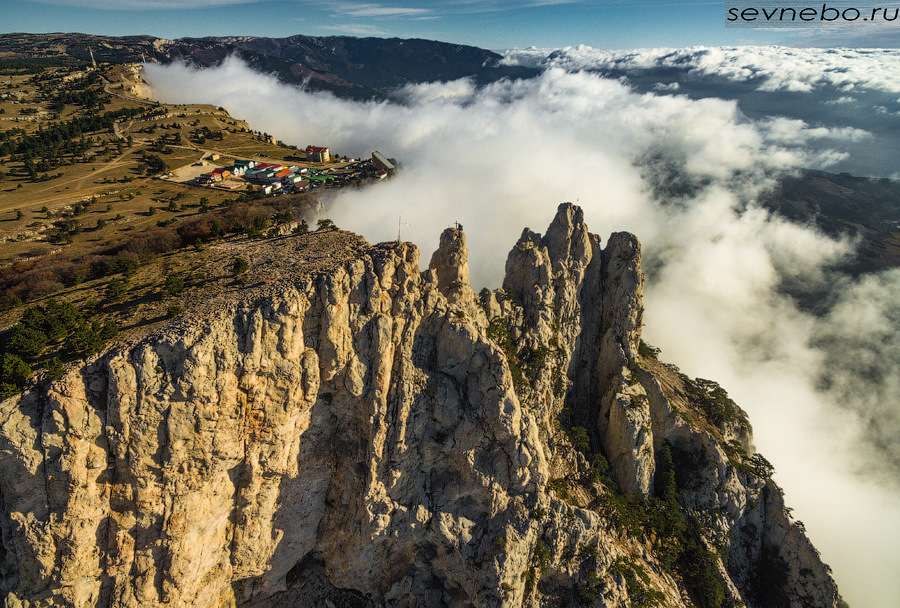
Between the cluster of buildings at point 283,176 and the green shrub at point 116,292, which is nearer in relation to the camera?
the green shrub at point 116,292

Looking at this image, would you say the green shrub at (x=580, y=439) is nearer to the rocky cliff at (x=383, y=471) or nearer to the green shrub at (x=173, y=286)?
the rocky cliff at (x=383, y=471)

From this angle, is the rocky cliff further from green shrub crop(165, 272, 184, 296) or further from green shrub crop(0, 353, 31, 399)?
green shrub crop(165, 272, 184, 296)

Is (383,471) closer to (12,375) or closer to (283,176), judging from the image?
(12,375)

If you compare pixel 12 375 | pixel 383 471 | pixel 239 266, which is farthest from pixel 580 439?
pixel 12 375

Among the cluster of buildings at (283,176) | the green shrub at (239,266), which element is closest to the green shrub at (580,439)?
the green shrub at (239,266)

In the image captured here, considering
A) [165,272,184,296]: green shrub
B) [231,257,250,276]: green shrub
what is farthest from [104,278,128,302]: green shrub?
[231,257,250,276]: green shrub
